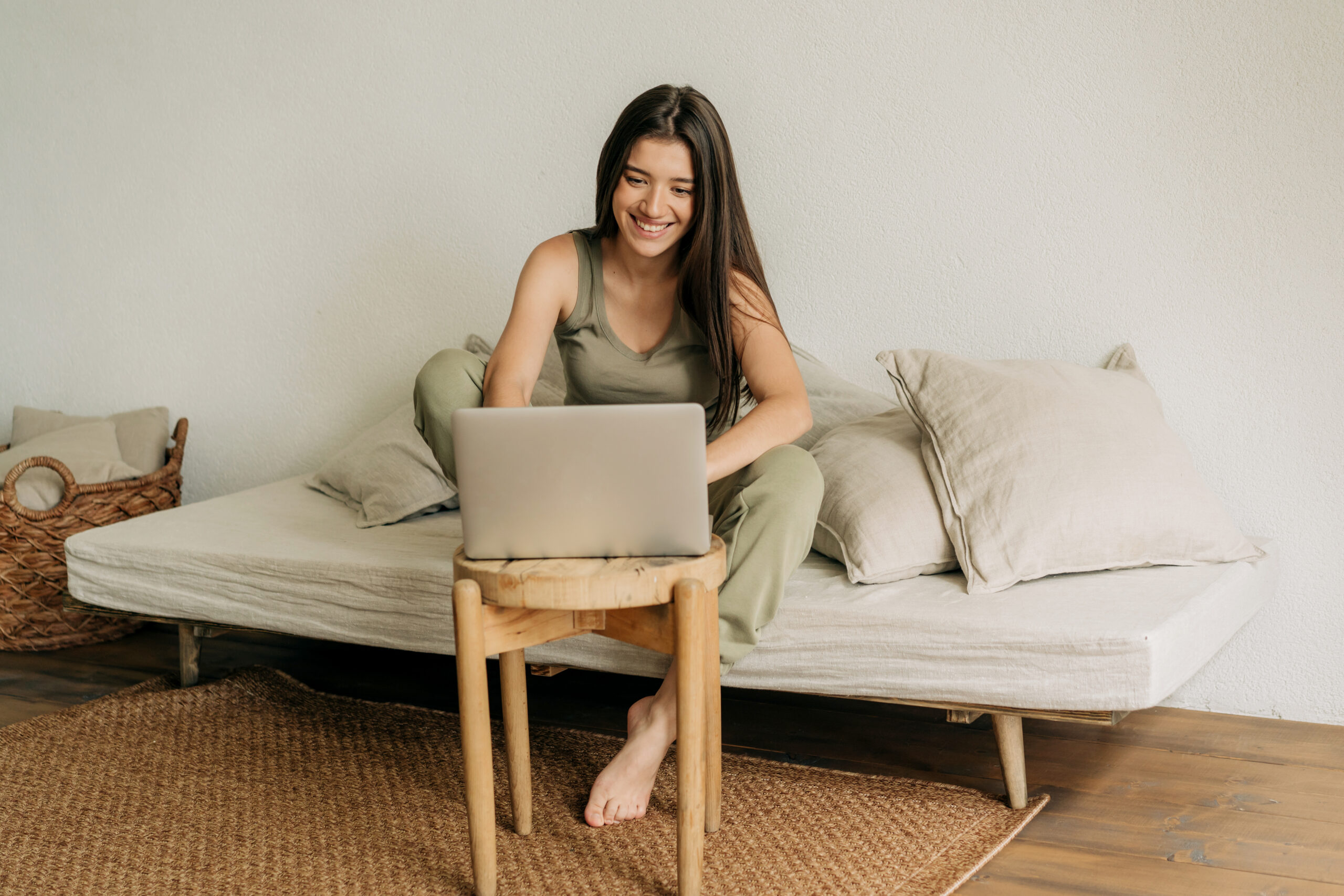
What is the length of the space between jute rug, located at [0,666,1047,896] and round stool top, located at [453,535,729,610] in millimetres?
408

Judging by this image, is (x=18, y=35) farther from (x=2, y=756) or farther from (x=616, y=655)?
(x=616, y=655)

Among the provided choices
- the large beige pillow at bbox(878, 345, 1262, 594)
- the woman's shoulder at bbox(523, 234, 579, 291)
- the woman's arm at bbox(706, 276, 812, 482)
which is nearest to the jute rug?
the large beige pillow at bbox(878, 345, 1262, 594)

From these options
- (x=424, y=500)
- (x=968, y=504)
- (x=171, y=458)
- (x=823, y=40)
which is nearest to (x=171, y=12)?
(x=171, y=458)

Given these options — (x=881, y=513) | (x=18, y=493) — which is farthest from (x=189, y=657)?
(x=881, y=513)

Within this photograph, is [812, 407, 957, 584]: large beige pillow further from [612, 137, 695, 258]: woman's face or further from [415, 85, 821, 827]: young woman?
[612, 137, 695, 258]: woman's face

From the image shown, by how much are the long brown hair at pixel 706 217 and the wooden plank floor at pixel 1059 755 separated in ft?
2.10

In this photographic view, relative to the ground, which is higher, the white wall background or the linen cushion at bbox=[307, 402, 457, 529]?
the white wall background

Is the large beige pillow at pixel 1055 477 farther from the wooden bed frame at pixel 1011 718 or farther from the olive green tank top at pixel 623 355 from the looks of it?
the olive green tank top at pixel 623 355

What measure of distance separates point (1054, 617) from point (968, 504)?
266 mm

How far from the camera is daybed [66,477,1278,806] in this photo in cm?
138

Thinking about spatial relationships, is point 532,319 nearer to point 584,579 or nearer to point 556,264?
point 556,264

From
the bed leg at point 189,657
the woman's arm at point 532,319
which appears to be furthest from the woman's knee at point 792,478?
the bed leg at point 189,657

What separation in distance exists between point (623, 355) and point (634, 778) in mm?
642

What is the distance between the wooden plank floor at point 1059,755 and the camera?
136 cm
